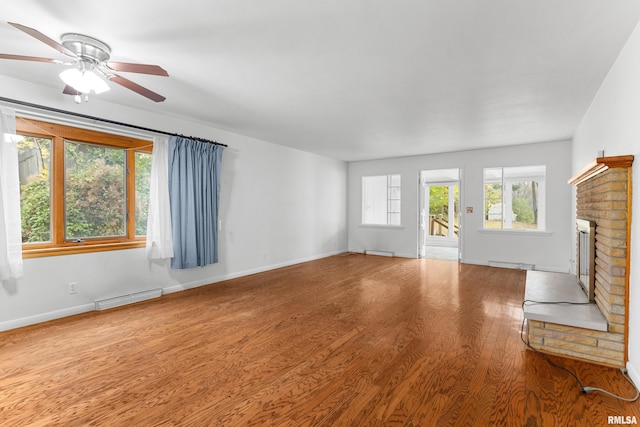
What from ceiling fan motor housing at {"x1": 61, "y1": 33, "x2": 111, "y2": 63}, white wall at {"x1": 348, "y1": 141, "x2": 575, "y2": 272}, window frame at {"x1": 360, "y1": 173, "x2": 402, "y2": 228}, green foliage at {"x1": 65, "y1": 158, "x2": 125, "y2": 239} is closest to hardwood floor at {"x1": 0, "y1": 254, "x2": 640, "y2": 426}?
green foliage at {"x1": 65, "y1": 158, "x2": 125, "y2": 239}

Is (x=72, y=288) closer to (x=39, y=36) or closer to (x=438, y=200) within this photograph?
(x=39, y=36)

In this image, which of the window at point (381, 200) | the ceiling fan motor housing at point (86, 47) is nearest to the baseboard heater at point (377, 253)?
the window at point (381, 200)

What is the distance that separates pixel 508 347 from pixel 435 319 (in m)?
0.78

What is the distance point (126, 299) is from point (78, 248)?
83cm

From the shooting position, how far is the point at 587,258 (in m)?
3.05

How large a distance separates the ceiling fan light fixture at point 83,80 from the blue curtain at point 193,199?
1921 mm

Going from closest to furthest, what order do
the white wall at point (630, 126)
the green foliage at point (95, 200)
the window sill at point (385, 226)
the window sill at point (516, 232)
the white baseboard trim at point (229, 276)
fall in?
1. the white wall at point (630, 126)
2. the green foliage at point (95, 200)
3. the white baseboard trim at point (229, 276)
4. the window sill at point (516, 232)
5. the window sill at point (385, 226)

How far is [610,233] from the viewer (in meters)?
2.39

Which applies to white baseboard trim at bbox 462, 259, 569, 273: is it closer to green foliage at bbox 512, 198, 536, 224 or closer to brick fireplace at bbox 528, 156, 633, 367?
→ green foliage at bbox 512, 198, 536, 224

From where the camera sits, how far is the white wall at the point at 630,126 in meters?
2.14

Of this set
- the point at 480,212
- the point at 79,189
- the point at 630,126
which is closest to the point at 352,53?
the point at 630,126

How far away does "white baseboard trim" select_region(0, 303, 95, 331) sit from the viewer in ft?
10.2

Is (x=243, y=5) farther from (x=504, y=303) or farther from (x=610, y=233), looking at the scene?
(x=504, y=303)

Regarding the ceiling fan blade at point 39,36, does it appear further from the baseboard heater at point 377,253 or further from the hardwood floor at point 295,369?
the baseboard heater at point 377,253
